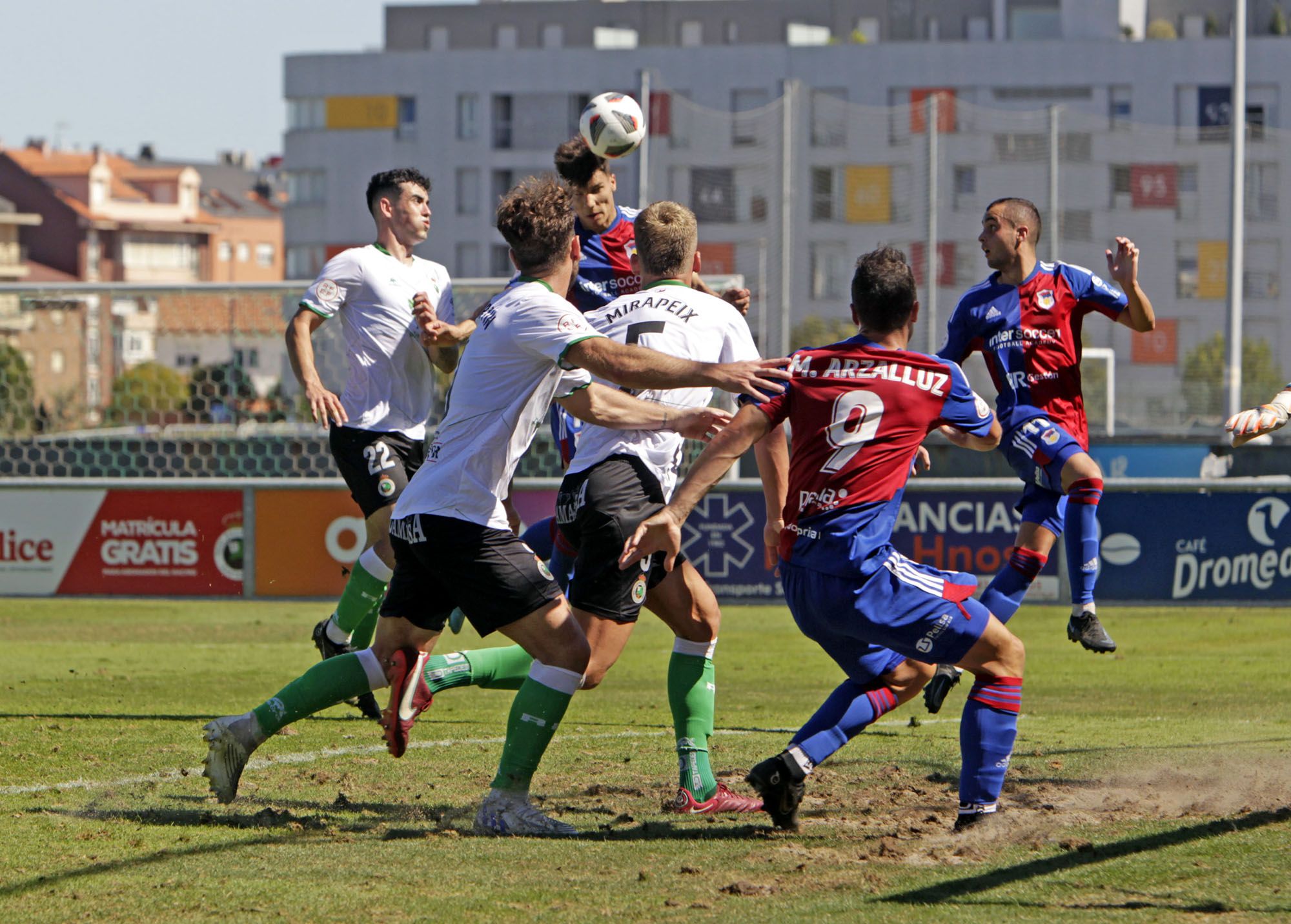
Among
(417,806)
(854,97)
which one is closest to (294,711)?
(417,806)

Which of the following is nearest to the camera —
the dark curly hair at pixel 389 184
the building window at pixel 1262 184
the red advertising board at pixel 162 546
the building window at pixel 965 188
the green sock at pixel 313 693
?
the green sock at pixel 313 693

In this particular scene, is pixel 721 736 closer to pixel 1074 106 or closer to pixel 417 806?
pixel 417 806

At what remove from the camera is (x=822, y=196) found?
6538cm

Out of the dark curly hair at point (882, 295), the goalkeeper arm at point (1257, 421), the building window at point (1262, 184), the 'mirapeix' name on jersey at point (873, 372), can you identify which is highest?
the building window at point (1262, 184)

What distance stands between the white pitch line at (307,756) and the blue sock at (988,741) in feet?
8.21

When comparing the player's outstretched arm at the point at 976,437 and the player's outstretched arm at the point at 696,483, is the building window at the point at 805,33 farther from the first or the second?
the player's outstretched arm at the point at 696,483

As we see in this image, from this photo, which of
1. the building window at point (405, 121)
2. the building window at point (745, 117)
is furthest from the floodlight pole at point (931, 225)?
the building window at point (405, 121)

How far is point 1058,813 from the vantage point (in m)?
5.95

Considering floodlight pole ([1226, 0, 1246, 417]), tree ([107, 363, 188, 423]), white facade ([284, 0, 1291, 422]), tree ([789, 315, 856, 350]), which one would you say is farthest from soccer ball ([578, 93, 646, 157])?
tree ([789, 315, 856, 350])

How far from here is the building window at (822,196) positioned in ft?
212

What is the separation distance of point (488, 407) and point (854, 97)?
66855mm

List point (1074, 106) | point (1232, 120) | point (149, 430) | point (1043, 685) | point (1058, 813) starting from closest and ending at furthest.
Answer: point (1058, 813)
point (1043, 685)
point (149, 430)
point (1232, 120)
point (1074, 106)

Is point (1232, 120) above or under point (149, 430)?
above

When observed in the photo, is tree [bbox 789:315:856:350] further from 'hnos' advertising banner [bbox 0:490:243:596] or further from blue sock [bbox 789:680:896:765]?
blue sock [bbox 789:680:896:765]
